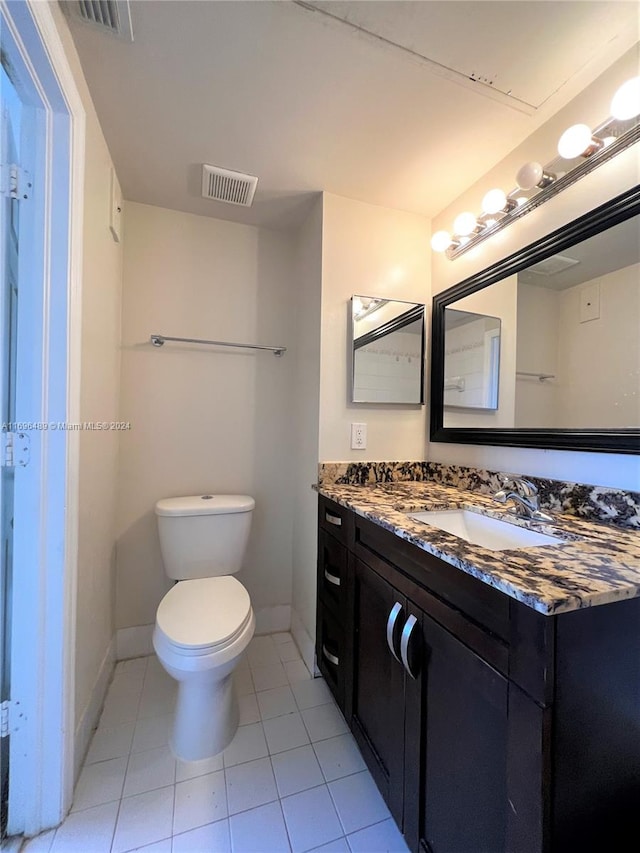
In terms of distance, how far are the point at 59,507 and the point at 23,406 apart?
0.30 m

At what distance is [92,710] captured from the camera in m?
1.26

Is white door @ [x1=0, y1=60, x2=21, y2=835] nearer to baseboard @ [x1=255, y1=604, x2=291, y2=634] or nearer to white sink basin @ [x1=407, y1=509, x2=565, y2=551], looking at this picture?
baseboard @ [x1=255, y1=604, x2=291, y2=634]

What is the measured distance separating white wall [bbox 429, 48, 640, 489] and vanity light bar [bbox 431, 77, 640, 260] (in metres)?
0.03

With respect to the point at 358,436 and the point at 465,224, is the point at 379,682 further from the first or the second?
the point at 465,224

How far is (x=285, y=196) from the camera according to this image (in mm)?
1614

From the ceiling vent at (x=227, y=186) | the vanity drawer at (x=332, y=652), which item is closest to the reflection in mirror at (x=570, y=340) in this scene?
the vanity drawer at (x=332, y=652)

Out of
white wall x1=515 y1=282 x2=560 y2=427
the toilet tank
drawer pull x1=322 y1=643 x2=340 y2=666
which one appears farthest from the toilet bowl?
white wall x1=515 y1=282 x2=560 y2=427

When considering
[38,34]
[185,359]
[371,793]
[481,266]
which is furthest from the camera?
[185,359]

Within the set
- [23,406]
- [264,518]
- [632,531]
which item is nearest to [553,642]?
[632,531]

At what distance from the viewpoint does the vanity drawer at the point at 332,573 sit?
1.26 metres

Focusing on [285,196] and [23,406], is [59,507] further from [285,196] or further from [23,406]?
[285,196]

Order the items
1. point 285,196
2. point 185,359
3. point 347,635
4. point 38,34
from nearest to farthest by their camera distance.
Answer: point 38,34, point 347,635, point 285,196, point 185,359

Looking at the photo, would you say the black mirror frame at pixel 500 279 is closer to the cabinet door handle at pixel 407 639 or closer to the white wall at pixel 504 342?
the white wall at pixel 504 342

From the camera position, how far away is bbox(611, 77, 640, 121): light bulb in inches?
34.7
